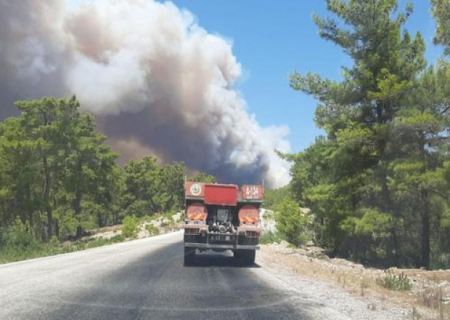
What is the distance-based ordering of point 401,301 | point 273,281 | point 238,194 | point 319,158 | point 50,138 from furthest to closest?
point 50,138, point 319,158, point 238,194, point 273,281, point 401,301

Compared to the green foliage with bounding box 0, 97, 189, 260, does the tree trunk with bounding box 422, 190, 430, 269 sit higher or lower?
lower

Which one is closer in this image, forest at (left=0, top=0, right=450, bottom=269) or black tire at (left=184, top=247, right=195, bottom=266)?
black tire at (left=184, top=247, right=195, bottom=266)

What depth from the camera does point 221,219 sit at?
1777 cm

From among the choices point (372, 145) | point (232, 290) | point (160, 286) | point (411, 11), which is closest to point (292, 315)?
point (232, 290)

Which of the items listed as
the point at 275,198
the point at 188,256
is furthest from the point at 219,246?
the point at 275,198

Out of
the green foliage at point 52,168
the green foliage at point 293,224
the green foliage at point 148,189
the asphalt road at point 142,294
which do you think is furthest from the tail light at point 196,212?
the green foliage at point 148,189

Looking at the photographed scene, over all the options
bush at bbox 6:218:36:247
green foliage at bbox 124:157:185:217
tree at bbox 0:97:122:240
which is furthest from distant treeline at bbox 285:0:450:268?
green foliage at bbox 124:157:185:217

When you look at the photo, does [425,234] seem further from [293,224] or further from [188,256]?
[188,256]

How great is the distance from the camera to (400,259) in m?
30.0

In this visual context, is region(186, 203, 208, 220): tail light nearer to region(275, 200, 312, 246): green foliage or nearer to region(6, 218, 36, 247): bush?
region(6, 218, 36, 247): bush

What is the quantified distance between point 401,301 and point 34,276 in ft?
Answer: 31.0

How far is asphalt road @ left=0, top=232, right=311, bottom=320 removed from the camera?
8336 millimetres

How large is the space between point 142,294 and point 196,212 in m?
7.01

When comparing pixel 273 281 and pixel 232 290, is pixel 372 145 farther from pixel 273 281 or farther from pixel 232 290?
pixel 232 290
